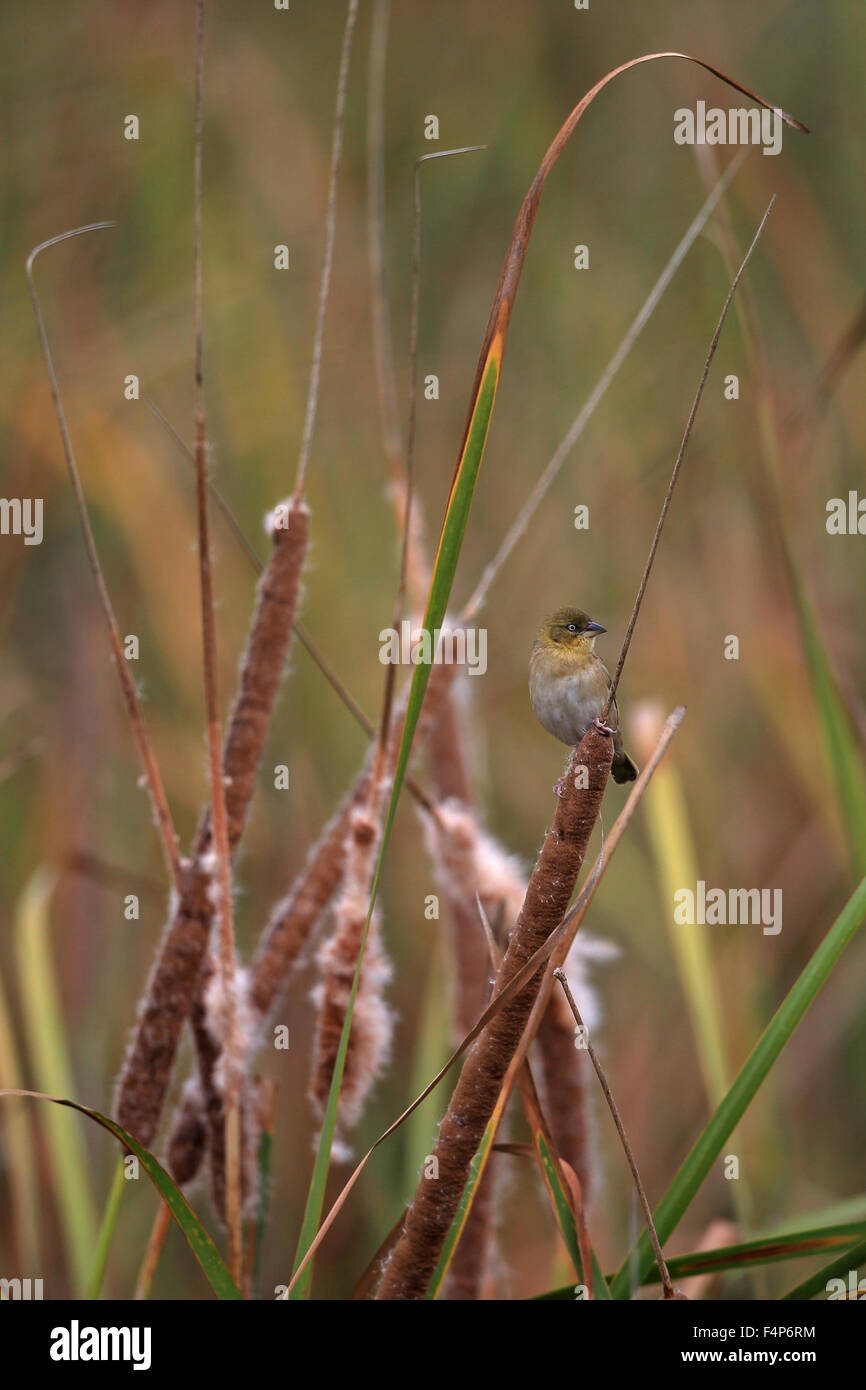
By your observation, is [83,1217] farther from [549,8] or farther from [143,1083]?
[549,8]

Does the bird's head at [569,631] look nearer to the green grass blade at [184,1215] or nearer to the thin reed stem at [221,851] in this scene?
the thin reed stem at [221,851]

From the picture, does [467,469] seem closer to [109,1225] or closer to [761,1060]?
[761,1060]

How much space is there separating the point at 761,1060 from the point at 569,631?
420 millimetres

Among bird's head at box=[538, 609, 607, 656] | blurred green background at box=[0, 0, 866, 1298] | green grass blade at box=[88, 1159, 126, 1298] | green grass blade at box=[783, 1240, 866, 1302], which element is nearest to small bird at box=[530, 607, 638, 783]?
bird's head at box=[538, 609, 607, 656]

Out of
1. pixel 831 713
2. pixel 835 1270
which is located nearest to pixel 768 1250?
pixel 835 1270

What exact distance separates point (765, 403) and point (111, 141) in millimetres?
1929

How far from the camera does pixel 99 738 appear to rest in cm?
245

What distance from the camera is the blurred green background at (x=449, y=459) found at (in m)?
2.41

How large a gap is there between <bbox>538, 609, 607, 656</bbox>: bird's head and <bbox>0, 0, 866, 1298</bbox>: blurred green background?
1325 millimetres

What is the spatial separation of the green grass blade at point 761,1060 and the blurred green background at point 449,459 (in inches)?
56.0

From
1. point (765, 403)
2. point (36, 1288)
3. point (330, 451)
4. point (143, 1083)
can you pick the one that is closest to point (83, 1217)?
point (36, 1288)

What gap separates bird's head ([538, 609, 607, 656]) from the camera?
1.05 m

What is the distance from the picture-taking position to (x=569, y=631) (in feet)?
3.54

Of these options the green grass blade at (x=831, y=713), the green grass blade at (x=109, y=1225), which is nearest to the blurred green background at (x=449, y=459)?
the green grass blade at (x=831, y=713)
